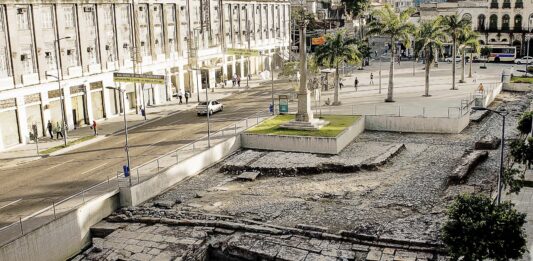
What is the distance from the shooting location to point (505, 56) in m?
104

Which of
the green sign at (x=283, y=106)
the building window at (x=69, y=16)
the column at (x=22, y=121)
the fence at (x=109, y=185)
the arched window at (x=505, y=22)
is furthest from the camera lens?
the arched window at (x=505, y=22)

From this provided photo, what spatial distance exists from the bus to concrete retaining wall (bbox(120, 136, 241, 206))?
72.1 meters

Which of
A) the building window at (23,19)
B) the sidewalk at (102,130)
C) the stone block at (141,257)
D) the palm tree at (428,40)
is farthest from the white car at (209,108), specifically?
the stone block at (141,257)

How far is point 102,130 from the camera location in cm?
5478

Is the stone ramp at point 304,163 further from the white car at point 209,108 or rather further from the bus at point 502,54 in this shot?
the bus at point 502,54

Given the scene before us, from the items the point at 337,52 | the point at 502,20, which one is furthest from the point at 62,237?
the point at 502,20

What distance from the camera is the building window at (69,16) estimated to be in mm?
55828

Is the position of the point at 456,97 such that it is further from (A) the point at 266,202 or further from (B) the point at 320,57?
(A) the point at 266,202

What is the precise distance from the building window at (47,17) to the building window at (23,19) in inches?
70.1

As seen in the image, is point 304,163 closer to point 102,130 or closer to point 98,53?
point 102,130

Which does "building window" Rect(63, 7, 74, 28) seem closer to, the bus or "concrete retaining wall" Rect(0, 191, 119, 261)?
"concrete retaining wall" Rect(0, 191, 119, 261)

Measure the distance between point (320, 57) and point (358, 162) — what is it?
22.6m

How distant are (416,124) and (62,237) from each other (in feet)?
108

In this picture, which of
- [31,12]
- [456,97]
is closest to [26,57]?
[31,12]
